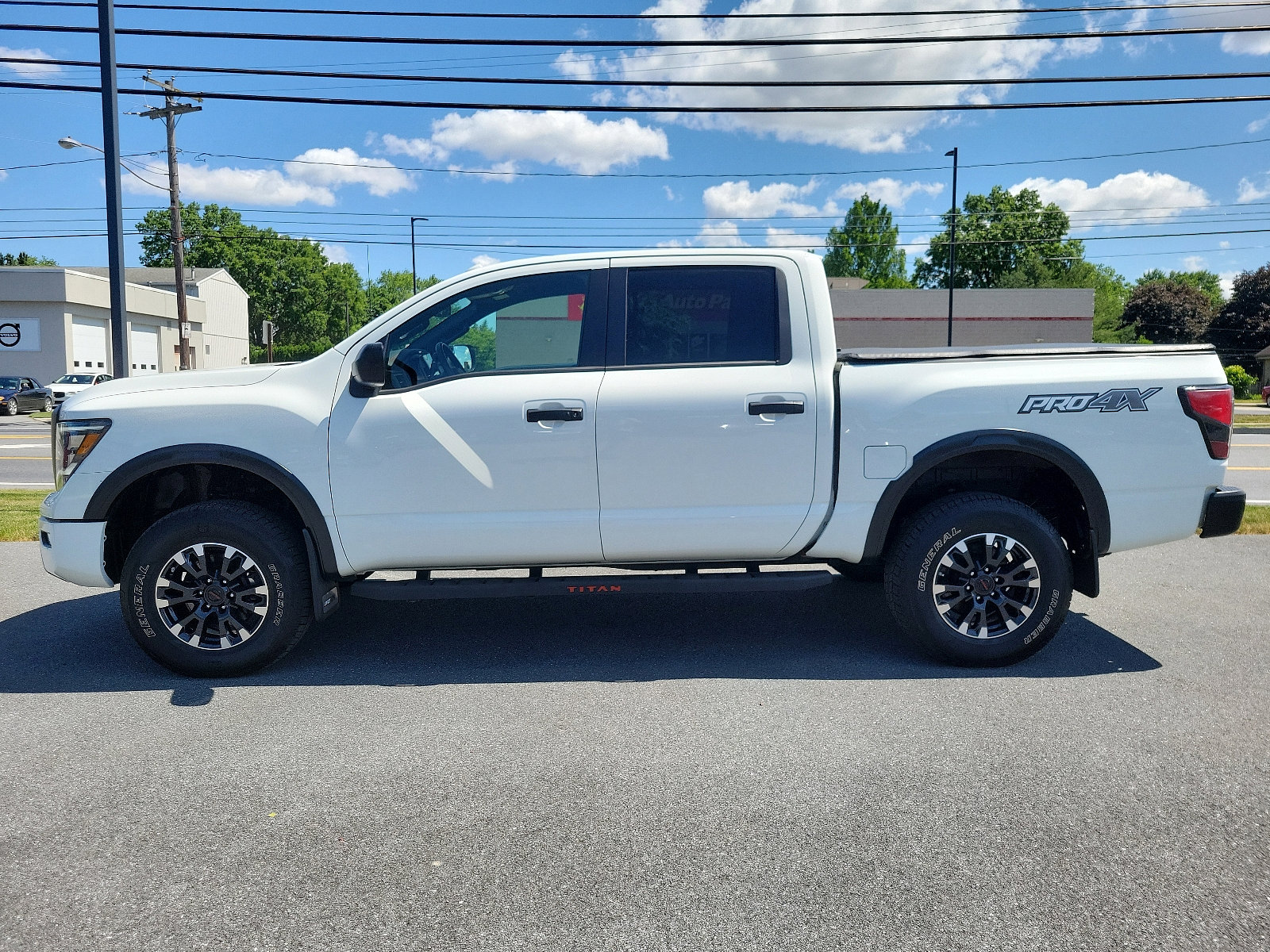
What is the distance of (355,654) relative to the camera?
5152mm

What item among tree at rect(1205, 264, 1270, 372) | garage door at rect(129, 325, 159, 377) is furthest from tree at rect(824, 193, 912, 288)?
garage door at rect(129, 325, 159, 377)

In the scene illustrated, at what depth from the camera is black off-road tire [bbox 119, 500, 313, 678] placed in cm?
467

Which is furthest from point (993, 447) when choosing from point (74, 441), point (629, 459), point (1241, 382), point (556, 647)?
point (1241, 382)

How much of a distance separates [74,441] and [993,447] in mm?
4536

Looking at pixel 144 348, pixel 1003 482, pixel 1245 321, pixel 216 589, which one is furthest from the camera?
pixel 1245 321

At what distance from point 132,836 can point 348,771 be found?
2.49ft

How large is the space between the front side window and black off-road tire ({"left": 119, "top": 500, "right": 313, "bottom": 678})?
1015 millimetres

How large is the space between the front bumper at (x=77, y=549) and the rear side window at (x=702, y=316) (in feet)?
9.20

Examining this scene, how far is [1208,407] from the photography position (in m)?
4.75

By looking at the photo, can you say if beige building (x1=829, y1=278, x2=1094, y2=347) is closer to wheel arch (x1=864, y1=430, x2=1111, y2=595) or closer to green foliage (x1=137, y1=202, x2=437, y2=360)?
wheel arch (x1=864, y1=430, x2=1111, y2=595)

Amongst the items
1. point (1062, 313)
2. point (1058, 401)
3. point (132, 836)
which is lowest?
point (132, 836)

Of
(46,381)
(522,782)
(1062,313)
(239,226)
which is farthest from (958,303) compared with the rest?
(239,226)

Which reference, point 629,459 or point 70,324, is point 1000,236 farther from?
point 629,459

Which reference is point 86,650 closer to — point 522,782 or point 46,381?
point 522,782
